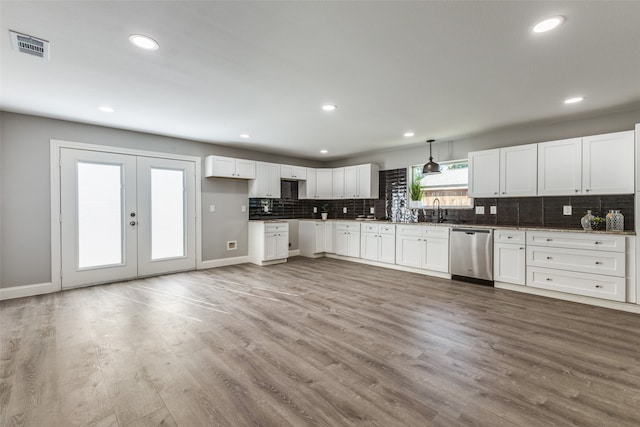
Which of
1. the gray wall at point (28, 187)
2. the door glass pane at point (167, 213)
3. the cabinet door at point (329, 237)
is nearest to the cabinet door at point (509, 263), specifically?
the cabinet door at point (329, 237)

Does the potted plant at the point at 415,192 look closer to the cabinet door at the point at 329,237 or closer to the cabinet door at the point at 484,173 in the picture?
the cabinet door at the point at 484,173

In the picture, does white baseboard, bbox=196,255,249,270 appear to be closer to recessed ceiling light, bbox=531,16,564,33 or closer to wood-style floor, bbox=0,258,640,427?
wood-style floor, bbox=0,258,640,427

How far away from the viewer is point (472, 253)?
4.53 meters

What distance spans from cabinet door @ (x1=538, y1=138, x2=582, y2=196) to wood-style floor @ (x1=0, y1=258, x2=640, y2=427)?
1.58 m

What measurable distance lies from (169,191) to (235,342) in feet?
12.0

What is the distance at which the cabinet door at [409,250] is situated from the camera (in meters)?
5.19

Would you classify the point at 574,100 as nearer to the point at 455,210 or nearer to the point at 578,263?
the point at 578,263

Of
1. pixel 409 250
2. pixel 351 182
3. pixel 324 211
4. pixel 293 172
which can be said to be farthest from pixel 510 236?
pixel 293 172

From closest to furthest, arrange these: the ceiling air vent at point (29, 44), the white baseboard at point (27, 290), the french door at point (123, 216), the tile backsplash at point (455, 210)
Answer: the ceiling air vent at point (29, 44) → the white baseboard at point (27, 290) → the tile backsplash at point (455, 210) → the french door at point (123, 216)

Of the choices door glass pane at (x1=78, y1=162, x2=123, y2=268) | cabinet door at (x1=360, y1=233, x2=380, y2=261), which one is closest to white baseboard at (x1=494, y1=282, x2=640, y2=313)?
cabinet door at (x1=360, y1=233, x2=380, y2=261)

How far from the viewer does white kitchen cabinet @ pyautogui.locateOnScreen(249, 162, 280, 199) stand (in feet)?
20.2

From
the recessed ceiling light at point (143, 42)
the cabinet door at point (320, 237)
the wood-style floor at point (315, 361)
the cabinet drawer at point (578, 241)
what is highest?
the recessed ceiling light at point (143, 42)

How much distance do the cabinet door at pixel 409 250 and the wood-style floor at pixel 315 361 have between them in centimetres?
135

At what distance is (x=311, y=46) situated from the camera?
2242mm
